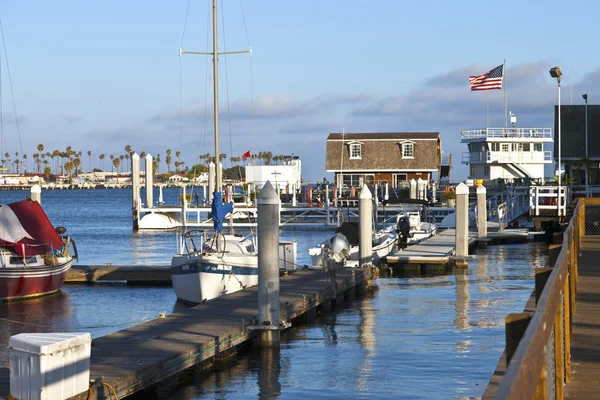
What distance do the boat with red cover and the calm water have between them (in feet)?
1.57

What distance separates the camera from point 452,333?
65.2 ft

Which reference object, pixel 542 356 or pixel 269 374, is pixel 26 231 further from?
pixel 542 356

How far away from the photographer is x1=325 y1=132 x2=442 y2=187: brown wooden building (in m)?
84.2

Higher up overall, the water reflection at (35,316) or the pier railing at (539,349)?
the pier railing at (539,349)

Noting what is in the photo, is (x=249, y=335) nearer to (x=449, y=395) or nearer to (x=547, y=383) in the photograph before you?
(x=449, y=395)

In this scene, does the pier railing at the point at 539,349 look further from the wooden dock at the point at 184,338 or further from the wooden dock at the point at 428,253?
the wooden dock at the point at 428,253

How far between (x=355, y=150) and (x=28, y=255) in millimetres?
58956

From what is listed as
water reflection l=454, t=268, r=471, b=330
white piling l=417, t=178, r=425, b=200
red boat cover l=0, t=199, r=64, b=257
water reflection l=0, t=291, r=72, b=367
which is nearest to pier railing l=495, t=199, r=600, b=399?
water reflection l=454, t=268, r=471, b=330

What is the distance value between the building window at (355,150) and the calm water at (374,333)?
47993mm

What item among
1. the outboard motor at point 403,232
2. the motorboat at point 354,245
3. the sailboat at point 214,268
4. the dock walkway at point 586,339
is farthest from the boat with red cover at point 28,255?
the dock walkway at point 586,339

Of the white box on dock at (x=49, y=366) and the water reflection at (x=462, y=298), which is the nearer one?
the white box on dock at (x=49, y=366)

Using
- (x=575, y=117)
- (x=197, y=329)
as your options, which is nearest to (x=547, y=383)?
(x=197, y=329)

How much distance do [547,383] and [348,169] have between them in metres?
78.6

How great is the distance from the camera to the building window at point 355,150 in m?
84.8
